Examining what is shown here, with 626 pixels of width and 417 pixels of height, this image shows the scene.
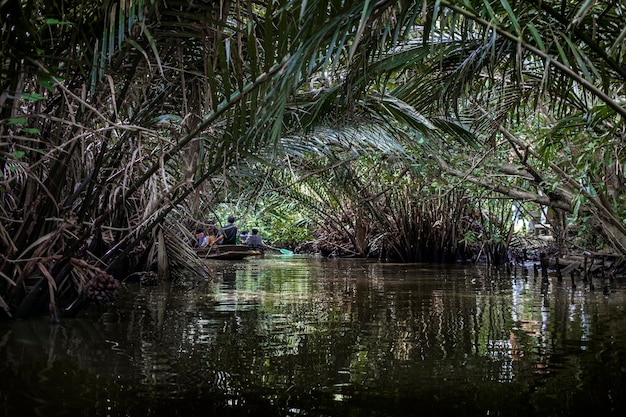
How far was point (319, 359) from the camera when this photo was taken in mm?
2717

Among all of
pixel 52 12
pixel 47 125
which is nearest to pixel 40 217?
pixel 47 125

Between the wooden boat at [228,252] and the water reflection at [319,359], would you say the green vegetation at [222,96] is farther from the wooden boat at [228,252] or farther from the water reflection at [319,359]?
the wooden boat at [228,252]

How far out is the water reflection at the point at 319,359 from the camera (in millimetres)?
2027

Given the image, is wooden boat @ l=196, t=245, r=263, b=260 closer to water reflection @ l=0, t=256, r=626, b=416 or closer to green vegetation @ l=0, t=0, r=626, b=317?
green vegetation @ l=0, t=0, r=626, b=317

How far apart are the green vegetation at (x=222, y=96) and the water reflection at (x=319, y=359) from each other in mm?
588

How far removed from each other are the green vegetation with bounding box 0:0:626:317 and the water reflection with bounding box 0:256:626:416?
588 mm

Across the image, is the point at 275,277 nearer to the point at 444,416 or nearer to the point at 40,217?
the point at 40,217

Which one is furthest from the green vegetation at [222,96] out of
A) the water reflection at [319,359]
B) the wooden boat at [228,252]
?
the wooden boat at [228,252]

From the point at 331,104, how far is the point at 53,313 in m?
2.18

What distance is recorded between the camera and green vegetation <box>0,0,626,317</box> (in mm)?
2279

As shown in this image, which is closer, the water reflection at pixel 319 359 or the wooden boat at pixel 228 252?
the water reflection at pixel 319 359

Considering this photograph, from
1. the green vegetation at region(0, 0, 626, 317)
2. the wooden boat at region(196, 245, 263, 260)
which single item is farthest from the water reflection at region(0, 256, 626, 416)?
the wooden boat at region(196, 245, 263, 260)

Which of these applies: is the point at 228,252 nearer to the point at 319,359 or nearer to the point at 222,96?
the point at 222,96

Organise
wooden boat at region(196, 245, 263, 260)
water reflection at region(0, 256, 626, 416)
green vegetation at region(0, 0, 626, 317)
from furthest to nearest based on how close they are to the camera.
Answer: wooden boat at region(196, 245, 263, 260)
green vegetation at region(0, 0, 626, 317)
water reflection at region(0, 256, 626, 416)
